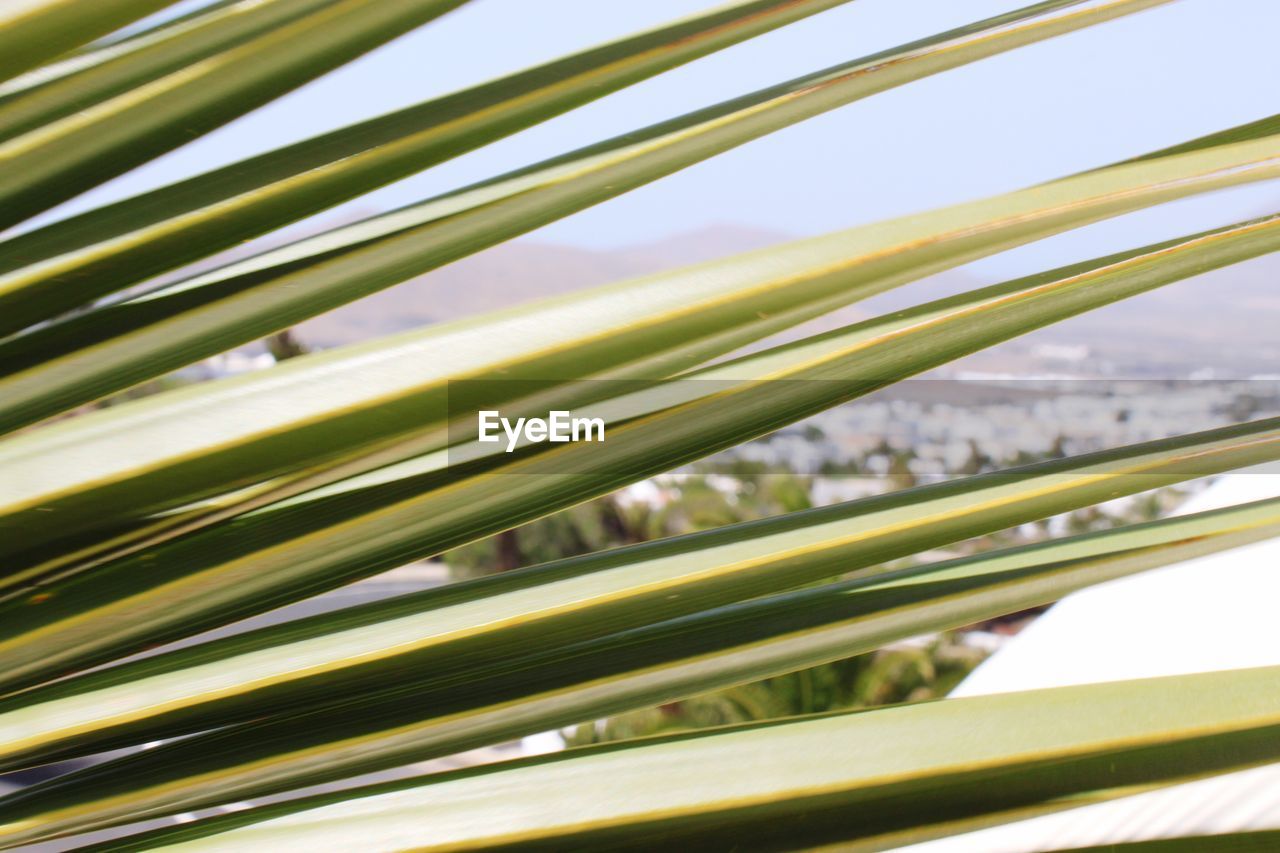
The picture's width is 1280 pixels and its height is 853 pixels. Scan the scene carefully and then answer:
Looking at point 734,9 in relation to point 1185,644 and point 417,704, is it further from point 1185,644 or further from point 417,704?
point 1185,644

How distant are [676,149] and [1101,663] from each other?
0.56 meters

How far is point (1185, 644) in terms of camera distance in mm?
637

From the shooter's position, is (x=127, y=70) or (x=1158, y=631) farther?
(x=1158, y=631)

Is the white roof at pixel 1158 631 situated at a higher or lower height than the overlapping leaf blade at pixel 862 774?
lower

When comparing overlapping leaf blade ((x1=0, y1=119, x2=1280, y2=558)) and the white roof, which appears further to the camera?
the white roof

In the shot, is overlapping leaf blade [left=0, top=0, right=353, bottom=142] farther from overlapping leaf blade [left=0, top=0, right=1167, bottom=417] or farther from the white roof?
the white roof

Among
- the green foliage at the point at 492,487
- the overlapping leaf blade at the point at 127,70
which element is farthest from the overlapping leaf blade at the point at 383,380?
the overlapping leaf blade at the point at 127,70

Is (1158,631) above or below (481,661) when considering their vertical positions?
below

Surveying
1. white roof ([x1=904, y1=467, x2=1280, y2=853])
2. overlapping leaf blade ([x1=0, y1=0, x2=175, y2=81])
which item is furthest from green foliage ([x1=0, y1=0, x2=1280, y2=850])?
white roof ([x1=904, y1=467, x2=1280, y2=853])

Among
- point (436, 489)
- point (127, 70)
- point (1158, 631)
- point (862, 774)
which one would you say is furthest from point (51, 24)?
point (1158, 631)

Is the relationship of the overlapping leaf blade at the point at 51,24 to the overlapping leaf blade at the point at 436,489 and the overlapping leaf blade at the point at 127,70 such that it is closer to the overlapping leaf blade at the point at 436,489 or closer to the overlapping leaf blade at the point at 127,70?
the overlapping leaf blade at the point at 127,70

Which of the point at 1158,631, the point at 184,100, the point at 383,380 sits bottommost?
the point at 1158,631

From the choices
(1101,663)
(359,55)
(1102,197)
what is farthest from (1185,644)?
(359,55)

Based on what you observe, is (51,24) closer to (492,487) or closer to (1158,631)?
(492,487)
